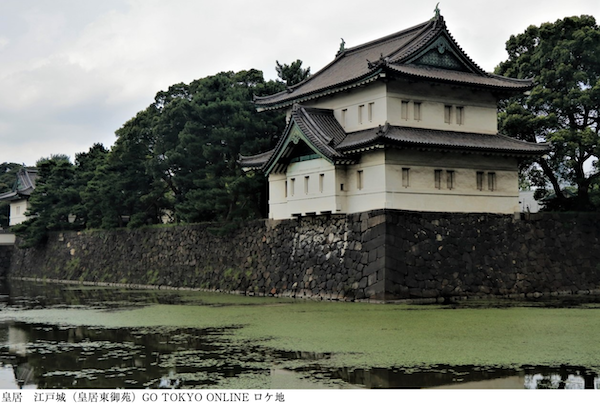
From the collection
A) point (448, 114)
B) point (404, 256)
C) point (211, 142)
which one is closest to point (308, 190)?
point (404, 256)

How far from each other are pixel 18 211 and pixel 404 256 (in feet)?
137

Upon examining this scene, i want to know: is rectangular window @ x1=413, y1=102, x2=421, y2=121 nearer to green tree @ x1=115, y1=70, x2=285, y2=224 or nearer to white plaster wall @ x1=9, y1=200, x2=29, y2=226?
green tree @ x1=115, y1=70, x2=285, y2=224

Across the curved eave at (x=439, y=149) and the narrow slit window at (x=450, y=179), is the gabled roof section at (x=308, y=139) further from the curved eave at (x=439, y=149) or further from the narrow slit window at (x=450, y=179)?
the narrow slit window at (x=450, y=179)

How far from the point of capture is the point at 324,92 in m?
27.9

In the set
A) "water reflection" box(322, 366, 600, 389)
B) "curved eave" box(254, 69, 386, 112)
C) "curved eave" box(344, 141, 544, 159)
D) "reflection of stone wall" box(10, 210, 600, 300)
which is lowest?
"water reflection" box(322, 366, 600, 389)

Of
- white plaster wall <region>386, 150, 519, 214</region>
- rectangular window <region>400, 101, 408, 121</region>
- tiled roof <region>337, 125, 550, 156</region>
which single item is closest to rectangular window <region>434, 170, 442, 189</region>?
white plaster wall <region>386, 150, 519, 214</region>

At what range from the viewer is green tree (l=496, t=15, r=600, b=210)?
29.2 m

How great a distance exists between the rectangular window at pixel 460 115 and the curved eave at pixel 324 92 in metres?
3.62

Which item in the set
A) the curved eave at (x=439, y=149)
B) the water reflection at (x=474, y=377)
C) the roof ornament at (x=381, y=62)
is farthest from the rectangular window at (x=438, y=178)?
the water reflection at (x=474, y=377)

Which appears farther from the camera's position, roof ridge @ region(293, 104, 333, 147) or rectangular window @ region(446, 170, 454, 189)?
roof ridge @ region(293, 104, 333, 147)

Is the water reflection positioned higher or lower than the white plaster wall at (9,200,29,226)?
lower

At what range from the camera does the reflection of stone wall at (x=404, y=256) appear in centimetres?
2416

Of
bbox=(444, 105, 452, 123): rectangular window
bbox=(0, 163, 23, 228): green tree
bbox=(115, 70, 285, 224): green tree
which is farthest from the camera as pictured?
bbox=(0, 163, 23, 228): green tree

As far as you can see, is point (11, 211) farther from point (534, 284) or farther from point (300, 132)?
point (534, 284)
